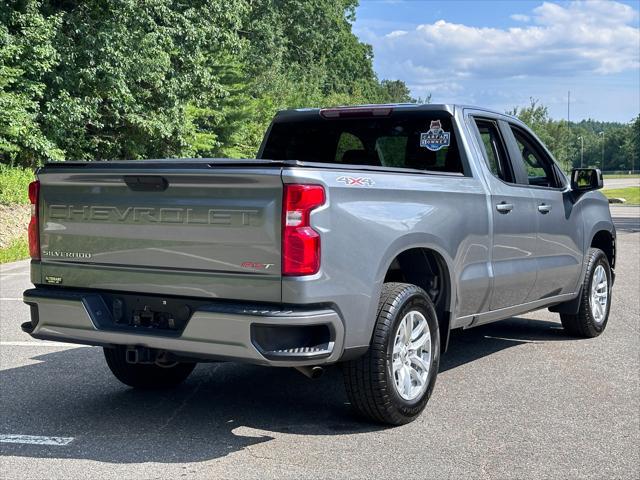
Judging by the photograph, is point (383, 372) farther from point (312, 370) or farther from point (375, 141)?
point (375, 141)

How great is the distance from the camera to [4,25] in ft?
64.7

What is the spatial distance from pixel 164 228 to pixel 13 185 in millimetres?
15684

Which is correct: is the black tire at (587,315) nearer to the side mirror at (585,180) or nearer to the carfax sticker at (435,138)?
the side mirror at (585,180)

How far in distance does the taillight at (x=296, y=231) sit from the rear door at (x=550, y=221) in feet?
9.68

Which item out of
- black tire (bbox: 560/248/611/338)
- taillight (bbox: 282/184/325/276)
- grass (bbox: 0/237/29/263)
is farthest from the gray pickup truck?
grass (bbox: 0/237/29/263)

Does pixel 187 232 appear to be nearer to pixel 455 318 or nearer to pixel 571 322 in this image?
pixel 455 318

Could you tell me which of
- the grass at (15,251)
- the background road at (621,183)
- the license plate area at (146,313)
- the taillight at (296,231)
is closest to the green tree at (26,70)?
the grass at (15,251)

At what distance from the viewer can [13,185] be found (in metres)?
19.1

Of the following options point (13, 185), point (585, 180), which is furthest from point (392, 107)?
point (13, 185)

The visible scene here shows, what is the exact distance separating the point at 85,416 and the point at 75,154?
68.9ft

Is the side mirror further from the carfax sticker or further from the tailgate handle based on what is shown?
the tailgate handle

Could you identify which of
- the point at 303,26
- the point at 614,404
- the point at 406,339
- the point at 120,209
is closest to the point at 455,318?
the point at 406,339

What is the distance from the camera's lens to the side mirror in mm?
7359

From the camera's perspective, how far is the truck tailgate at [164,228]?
4359 mm
